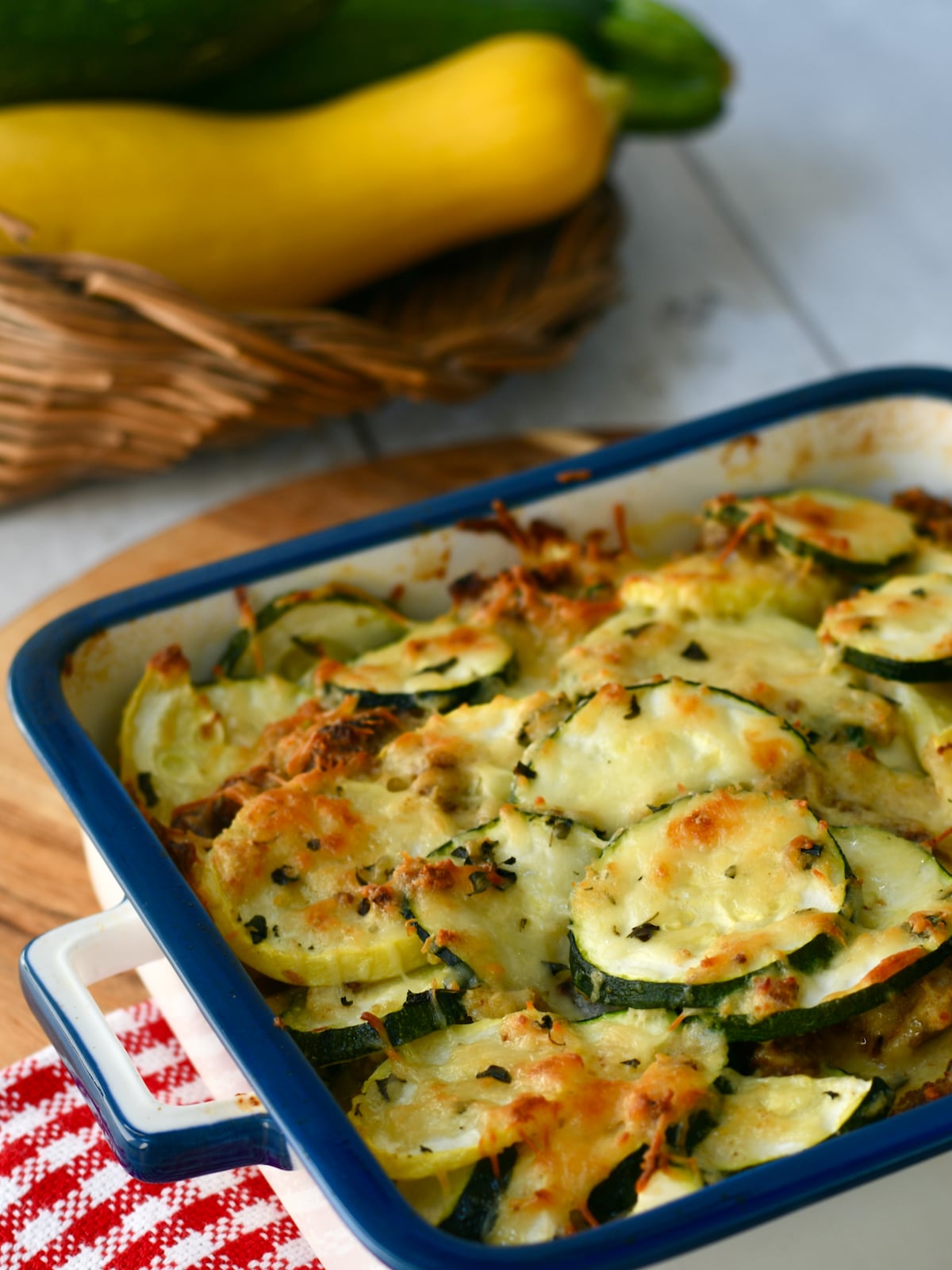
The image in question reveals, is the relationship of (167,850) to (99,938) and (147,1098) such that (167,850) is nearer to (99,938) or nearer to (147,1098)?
(99,938)

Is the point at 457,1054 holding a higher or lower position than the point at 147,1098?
lower

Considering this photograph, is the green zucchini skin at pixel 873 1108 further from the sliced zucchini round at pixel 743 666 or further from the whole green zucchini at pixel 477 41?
the whole green zucchini at pixel 477 41

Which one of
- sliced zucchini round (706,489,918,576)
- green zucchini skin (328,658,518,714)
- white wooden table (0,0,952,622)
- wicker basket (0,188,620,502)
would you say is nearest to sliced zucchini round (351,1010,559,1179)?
green zucchini skin (328,658,518,714)

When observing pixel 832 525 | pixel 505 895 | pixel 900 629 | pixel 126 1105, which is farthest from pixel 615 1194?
pixel 832 525

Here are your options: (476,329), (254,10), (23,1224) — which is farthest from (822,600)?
(254,10)

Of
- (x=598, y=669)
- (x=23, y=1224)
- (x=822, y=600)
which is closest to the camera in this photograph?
(x=23, y=1224)

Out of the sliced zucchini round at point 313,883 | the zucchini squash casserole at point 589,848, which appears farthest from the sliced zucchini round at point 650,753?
the sliced zucchini round at point 313,883

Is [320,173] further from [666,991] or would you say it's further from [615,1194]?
[615,1194]
